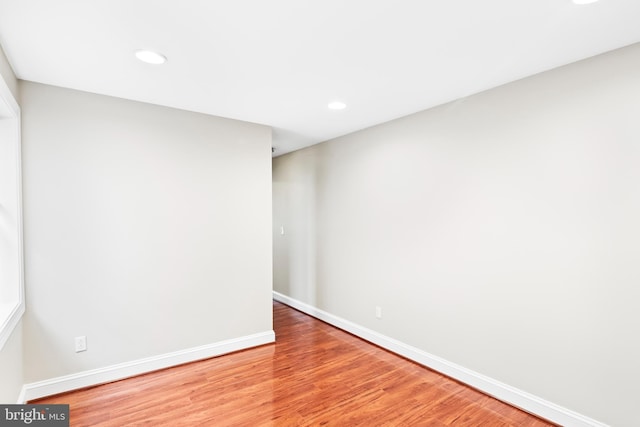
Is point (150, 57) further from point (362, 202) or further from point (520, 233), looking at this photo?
point (520, 233)

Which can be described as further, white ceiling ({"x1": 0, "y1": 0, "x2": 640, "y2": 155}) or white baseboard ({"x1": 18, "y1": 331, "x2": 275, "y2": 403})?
white baseboard ({"x1": 18, "y1": 331, "x2": 275, "y2": 403})

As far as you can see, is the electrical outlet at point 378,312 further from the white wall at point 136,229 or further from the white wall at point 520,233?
the white wall at point 136,229

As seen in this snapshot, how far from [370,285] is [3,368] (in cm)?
302

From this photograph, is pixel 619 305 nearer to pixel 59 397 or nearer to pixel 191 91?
pixel 191 91

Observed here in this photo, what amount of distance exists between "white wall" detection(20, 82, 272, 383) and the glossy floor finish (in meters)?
0.34

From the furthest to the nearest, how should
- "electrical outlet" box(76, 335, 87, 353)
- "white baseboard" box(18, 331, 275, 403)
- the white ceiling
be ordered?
1. "electrical outlet" box(76, 335, 87, 353)
2. "white baseboard" box(18, 331, 275, 403)
3. the white ceiling

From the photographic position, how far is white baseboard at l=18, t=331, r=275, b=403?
239cm

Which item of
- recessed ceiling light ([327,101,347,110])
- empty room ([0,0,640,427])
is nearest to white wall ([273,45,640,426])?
empty room ([0,0,640,427])

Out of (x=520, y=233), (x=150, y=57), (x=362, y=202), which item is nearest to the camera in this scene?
(x=150, y=57)

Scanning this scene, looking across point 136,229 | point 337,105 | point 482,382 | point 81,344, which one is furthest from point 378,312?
point 81,344

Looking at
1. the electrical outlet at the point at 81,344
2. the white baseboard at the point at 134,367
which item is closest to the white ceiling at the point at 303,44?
the electrical outlet at the point at 81,344

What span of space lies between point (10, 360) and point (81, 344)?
532 mm

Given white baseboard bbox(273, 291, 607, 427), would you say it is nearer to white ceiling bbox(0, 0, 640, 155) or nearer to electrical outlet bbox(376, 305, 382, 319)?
electrical outlet bbox(376, 305, 382, 319)

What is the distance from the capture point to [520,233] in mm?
2367
